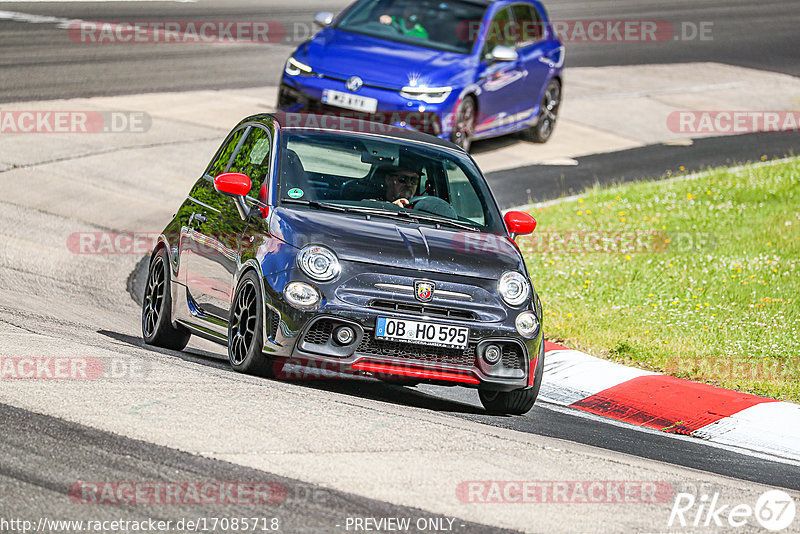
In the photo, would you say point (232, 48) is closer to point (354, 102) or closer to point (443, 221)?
point (354, 102)

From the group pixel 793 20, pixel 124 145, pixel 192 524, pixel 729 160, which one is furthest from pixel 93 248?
pixel 793 20

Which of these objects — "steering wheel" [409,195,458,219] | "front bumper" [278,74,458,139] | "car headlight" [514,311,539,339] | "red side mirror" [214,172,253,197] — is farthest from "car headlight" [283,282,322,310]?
"front bumper" [278,74,458,139]

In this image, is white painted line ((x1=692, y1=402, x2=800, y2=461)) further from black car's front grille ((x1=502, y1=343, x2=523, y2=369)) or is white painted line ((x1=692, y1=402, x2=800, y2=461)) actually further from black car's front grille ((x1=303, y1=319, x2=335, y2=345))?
black car's front grille ((x1=303, y1=319, x2=335, y2=345))

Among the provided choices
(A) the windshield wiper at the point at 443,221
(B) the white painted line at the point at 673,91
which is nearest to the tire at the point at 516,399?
(A) the windshield wiper at the point at 443,221

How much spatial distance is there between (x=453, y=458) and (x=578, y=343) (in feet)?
14.4

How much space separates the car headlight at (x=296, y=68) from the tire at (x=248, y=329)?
8680 millimetres

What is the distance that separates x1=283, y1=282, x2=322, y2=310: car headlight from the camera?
746cm

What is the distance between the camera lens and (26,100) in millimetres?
18047

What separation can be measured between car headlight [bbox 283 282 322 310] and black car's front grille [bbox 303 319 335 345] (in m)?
0.12

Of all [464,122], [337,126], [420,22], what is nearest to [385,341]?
[337,126]

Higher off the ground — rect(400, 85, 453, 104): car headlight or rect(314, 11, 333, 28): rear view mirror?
rect(314, 11, 333, 28): rear view mirror

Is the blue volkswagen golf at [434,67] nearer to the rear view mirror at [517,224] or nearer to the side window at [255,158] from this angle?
the side window at [255,158]

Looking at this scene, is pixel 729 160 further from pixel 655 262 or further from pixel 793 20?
pixel 793 20

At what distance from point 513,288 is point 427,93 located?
342 inches
